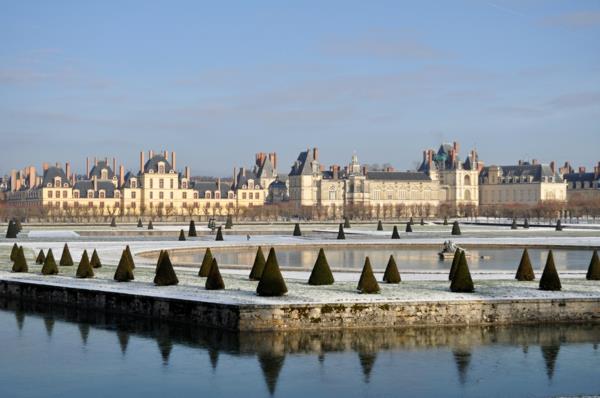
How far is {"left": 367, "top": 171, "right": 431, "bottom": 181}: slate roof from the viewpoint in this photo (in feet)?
349

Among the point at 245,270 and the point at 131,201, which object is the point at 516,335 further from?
the point at 131,201

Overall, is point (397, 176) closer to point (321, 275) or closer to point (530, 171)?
point (530, 171)

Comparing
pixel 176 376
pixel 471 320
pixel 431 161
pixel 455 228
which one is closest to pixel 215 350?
pixel 176 376

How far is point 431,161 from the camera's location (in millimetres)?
111000

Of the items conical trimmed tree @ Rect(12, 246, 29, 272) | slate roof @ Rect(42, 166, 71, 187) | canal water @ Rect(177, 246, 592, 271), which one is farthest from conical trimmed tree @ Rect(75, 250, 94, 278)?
slate roof @ Rect(42, 166, 71, 187)

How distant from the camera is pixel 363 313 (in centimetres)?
1522

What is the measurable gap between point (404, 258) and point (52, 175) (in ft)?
219

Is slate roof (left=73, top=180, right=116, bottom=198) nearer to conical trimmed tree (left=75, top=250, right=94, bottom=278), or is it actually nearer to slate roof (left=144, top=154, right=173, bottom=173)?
slate roof (left=144, top=154, right=173, bottom=173)

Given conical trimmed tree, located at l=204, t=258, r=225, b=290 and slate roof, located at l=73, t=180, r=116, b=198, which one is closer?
conical trimmed tree, located at l=204, t=258, r=225, b=290

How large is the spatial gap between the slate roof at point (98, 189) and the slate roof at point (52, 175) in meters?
1.02

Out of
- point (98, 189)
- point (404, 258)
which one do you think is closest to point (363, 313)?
point (404, 258)

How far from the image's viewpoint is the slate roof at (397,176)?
106m

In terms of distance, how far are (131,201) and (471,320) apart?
253ft

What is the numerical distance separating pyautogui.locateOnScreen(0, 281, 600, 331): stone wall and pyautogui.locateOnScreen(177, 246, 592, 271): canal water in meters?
7.78
